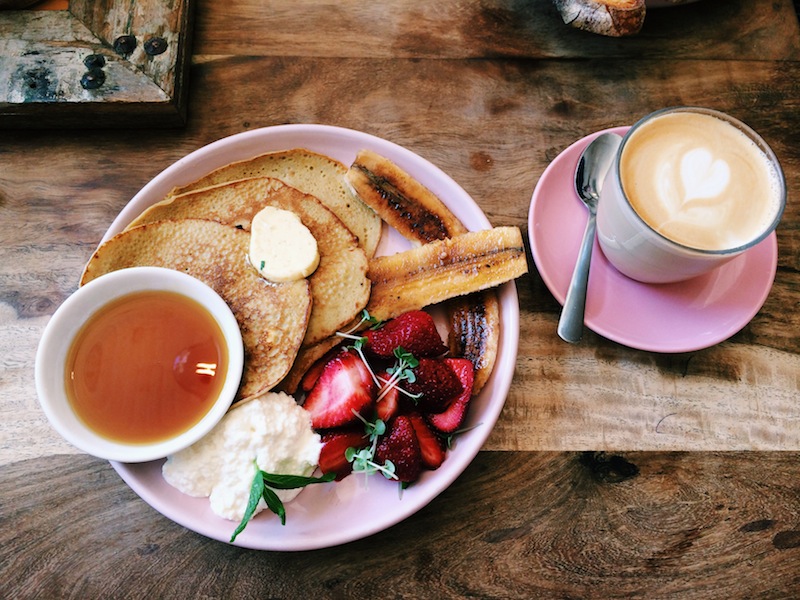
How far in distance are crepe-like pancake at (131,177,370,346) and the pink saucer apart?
347mm

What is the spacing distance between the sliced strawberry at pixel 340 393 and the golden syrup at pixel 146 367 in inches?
6.6

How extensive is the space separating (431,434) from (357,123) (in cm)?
69

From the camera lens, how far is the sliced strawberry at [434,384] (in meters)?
1.13

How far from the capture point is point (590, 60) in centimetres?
151

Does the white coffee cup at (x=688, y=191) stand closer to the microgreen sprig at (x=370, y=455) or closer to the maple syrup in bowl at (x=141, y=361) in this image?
the microgreen sprig at (x=370, y=455)

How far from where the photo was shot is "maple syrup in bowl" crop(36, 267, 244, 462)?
1.09 meters

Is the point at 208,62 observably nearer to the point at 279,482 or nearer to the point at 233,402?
the point at 233,402

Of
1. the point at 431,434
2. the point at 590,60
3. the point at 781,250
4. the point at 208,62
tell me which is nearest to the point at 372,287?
the point at 431,434

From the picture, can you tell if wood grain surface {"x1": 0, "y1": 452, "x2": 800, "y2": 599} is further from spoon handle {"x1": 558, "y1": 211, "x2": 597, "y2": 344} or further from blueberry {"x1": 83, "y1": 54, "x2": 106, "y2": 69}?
blueberry {"x1": 83, "y1": 54, "x2": 106, "y2": 69}

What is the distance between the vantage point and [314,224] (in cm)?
124

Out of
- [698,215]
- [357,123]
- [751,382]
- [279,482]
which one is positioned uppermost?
[698,215]

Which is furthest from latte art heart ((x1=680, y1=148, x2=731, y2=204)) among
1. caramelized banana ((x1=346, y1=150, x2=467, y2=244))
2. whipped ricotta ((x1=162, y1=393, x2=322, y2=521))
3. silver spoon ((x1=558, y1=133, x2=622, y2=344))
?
whipped ricotta ((x1=162, y1=393, x2=322, y2=521))

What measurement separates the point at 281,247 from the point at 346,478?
1.40 feet

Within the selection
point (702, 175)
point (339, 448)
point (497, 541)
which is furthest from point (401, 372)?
point (702, 175)
